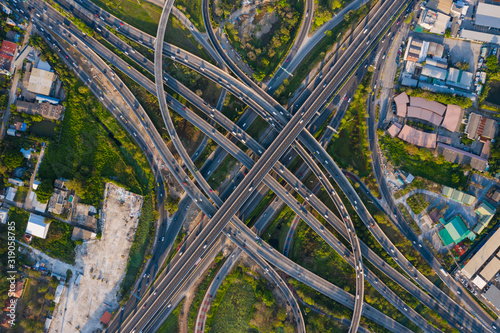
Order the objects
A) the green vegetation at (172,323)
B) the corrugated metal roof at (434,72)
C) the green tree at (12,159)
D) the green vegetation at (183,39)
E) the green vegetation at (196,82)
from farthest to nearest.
→ the green vegetation at (183,39)
the green vegetation at (196,82)
the green vegetation at (172,323)
the corrugated metal roof at (434,72)
the green tree at (12,159)

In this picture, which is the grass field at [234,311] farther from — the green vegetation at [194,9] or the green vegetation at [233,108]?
the green vegetation at [194,9]

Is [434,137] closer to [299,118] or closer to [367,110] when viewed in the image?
[367,110]

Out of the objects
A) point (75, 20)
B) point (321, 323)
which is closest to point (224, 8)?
point (75, 20)

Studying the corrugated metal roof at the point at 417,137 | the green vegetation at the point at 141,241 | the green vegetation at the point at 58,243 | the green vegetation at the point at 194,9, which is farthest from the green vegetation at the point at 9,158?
the corrugated metal roof at the point at 417,137

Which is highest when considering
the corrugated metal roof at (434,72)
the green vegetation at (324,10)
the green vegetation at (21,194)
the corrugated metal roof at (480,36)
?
the corrugated metal roof at (480,36)

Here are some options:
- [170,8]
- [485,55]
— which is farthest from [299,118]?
[485,55]

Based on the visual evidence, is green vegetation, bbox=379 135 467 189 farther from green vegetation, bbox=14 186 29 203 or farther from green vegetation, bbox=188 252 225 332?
green vegetation, bbox=14 186 29 203

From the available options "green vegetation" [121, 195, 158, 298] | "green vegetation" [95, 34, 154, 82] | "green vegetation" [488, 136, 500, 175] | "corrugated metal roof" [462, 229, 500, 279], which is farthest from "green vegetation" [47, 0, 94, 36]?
"corrugated metal roof" [462, 229, 500, 279]
